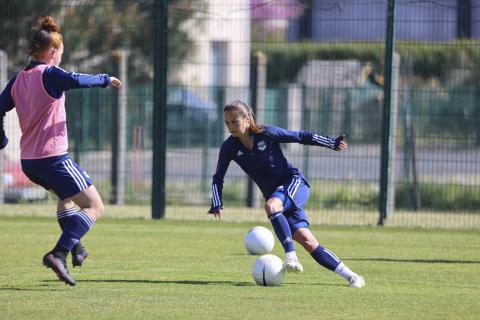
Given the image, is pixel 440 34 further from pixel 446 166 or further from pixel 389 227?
pixel 389 227

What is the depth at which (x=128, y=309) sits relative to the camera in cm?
804

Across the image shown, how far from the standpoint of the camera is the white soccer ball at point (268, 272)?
9641 mm

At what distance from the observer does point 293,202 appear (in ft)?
33.0

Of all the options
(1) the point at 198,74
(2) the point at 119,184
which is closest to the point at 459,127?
(1) the point at 198,74

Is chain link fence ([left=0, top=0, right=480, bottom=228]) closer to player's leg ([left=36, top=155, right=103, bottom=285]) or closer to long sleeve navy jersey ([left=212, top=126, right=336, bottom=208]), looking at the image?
long sleeve navy jersey ([left=212, top=126, right=336, bottom=208])

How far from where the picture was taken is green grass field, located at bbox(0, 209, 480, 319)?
26.6 ft

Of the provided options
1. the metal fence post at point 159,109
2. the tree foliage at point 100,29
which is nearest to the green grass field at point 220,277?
the metal fence post at point 159,109

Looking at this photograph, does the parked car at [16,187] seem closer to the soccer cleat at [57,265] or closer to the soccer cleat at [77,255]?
the soccer cleat at [77,255]

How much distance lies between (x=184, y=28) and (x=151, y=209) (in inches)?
281

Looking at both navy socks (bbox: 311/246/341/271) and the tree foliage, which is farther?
the tree foliage

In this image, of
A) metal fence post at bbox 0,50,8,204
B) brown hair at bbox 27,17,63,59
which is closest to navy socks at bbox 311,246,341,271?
brown hair at bbox 27,17,63,59

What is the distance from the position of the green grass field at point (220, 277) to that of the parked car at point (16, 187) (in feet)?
9.84

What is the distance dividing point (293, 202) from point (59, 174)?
2.27 m

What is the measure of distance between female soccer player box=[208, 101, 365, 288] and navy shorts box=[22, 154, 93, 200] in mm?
1423
